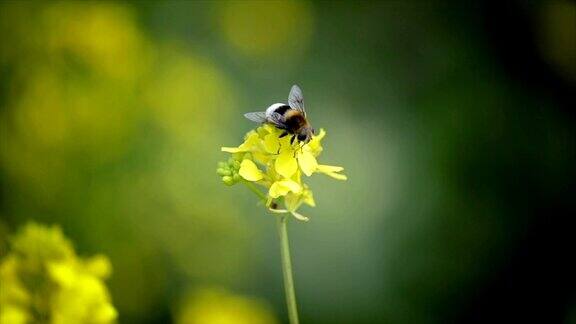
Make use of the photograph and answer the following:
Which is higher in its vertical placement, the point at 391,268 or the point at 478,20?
the point at 478,20

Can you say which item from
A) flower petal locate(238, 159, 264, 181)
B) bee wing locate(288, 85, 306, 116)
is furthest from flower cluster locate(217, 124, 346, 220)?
bee wing locate(288, 85, 306, 116)

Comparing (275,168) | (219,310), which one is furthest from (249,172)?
(219,310)

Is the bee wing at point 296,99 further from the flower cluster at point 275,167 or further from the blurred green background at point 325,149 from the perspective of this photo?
the blurred green background at point 325,149

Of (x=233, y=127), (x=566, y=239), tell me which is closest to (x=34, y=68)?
(x=233, y=127)

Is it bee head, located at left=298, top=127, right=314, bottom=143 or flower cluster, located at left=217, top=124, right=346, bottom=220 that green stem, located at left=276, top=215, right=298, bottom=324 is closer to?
flower cluster, located at left=217, top=124, right=346, bottom=220

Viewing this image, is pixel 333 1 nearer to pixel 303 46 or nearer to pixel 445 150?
pixel 303 46

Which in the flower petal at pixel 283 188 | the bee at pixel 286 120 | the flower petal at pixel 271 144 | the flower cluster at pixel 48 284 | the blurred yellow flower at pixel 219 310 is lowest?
the blurred yellow flower at pixel 219 310

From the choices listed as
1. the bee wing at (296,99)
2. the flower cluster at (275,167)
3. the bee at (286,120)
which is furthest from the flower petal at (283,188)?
the bee wing at (296,99)
